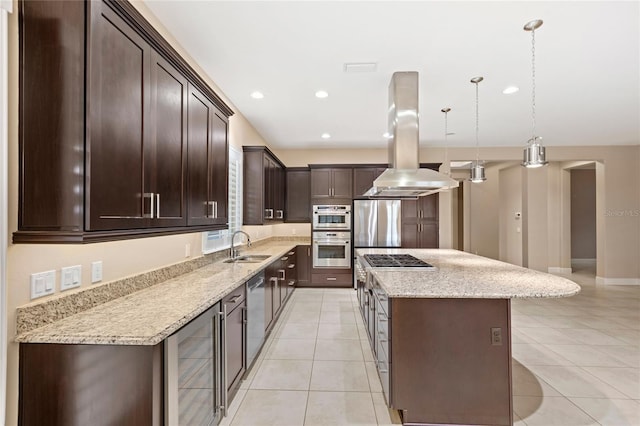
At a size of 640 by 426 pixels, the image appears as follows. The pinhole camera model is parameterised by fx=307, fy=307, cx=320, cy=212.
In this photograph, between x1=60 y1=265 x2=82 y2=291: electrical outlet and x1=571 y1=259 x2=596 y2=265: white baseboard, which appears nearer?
x1=60 y1=265 x2=82 y2=291: electrical outlet

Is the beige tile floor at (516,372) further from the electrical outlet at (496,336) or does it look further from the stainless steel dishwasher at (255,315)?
the electrical outlet at (496,336)

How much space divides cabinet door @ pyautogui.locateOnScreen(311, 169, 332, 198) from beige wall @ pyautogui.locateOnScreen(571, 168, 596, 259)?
7.98m

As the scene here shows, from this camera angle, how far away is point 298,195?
6207 mm

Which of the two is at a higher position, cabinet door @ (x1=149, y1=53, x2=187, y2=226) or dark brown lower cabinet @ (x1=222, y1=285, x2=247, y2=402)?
cabinet door @ (x1=149, y1=53, x2=187, y2=226)

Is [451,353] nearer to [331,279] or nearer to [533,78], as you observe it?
[533,78]

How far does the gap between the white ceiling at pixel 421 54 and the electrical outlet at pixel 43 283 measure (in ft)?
6.23

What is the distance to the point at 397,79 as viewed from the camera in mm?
3014

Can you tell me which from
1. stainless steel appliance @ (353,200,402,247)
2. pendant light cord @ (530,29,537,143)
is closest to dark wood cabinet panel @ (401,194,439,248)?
stainless steel appliance @ (353,200,402,247)

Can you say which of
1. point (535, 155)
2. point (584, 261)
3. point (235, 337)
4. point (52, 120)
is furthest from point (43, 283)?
point (584, 261)

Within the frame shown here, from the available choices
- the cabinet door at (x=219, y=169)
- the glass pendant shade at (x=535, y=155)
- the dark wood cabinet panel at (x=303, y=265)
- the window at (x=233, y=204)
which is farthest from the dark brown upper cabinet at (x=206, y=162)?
the dark wood cabinet panel at (x=303, y=265)

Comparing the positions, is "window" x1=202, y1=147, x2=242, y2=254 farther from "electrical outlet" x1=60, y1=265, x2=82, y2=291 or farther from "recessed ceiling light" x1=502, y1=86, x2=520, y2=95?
"recessed ceiling light" x1=502, y1=86, x2=520, y2=95

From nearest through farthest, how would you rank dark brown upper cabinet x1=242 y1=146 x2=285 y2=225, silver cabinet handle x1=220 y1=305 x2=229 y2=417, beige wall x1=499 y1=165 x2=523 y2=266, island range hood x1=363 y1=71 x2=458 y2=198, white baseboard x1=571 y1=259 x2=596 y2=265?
silver cabinet handle x1=220 y1=305 x2=229 y2=417
island range hood x1=363 y1=71 x2=458 y2=198
dark brown upper cabinet x1=242 y1=146 x2=285 y2=225
beige wall x1=499 y1=165 x2=523 y2=266
white baseboard x1=571 y1=259 x2=596 y2=265

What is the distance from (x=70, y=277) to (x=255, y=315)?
155cm

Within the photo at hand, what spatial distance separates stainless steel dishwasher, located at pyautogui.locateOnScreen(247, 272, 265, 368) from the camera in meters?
2.60
